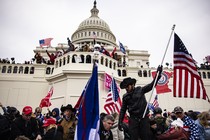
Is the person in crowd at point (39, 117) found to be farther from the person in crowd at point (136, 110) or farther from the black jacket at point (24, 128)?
the person in crowd at point (136, 110)

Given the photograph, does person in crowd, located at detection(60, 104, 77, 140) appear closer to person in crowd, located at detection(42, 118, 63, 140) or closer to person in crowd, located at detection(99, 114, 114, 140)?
person in crowd, located at detection(42, 118, 63, 140)

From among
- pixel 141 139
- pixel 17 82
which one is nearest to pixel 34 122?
pixel 141 139

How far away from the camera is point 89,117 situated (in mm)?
3193

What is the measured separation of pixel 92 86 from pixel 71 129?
48.4 inches

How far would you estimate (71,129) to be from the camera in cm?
391

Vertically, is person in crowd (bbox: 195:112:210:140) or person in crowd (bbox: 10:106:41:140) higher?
person in crowd (bbox: 195:112:210:140)

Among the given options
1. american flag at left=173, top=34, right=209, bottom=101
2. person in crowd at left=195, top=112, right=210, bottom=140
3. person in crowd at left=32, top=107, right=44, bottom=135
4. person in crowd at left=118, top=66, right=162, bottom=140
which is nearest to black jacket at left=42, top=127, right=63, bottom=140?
person in crowd at left=118, top=66, right=162, bottom=140

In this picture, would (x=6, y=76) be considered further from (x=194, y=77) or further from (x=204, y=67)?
(x=204, y=67)

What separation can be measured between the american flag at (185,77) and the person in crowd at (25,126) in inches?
144

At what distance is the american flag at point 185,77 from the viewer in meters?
4.41

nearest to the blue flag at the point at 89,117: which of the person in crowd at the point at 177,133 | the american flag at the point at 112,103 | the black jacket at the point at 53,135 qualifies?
the black jacket at the point at 53,135

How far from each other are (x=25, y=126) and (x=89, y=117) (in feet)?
7.24

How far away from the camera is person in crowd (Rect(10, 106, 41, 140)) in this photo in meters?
4.28

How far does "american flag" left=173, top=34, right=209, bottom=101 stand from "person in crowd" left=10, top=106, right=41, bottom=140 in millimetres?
3647
